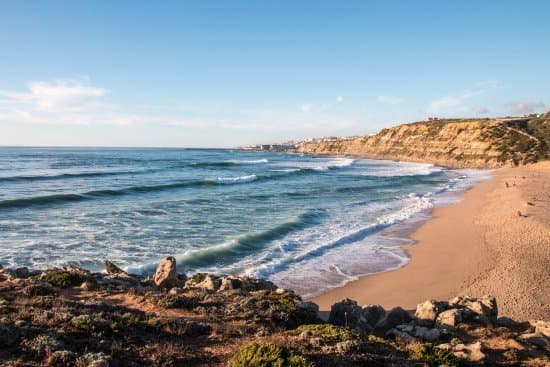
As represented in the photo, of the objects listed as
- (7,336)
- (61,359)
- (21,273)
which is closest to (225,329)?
(61,359)

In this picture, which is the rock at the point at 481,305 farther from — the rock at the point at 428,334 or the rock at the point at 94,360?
the rock at the point at 94,360

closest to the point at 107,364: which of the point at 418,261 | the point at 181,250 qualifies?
the point at 181,250

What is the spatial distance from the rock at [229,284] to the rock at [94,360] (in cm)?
465

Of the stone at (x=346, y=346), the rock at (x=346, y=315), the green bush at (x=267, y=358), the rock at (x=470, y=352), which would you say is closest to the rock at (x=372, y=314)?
the rock at (x=346, y=315)

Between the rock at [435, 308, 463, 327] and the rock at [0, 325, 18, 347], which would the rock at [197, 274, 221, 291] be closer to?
the rock at [0, 325, 18, 347]

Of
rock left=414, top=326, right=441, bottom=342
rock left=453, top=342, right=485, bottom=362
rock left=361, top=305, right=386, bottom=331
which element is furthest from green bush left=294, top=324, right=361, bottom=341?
rock left=361, top=305, right=386, bottom=331

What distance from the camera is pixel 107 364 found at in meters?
4.89

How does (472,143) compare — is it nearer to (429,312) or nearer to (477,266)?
(477,266)

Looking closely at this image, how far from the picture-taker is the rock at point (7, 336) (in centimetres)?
534

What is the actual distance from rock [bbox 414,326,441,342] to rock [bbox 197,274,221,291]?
482 cm

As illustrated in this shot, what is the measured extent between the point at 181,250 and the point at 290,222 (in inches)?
293

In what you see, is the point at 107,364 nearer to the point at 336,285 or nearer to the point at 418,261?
the point at 336,285

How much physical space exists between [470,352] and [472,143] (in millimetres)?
79871

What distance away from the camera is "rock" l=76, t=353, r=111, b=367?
486 centimetres
